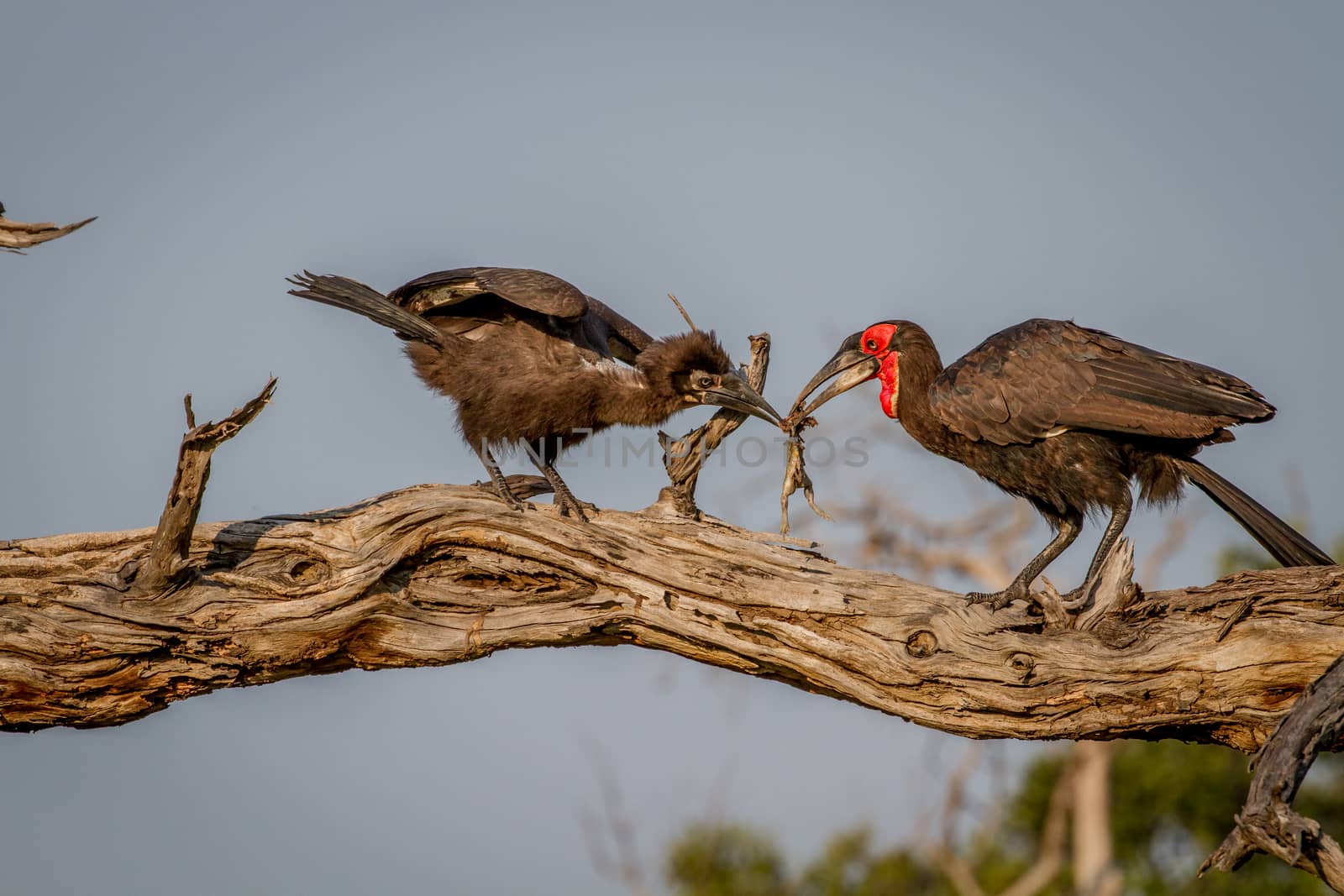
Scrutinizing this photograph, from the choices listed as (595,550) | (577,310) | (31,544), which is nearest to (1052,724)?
(595,550)

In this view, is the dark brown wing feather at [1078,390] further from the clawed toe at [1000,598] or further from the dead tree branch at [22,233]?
the dead tree branch at [22,233]

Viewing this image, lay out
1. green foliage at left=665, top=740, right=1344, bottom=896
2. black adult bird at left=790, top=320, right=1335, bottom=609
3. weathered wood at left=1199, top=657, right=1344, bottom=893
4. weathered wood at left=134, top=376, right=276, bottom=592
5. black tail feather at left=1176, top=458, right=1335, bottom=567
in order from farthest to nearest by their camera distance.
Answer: green foliage at left=665, top=740, right=1344, bottom=896 < black adult bird at left=790, top=320, right=1335, bottom=609 < black tail feather at left=1176, top=458, right=1335, bottom=567 < weathered wood at left=134, top=376, right=276, bottom=592 < weathered wood at left=1199, top=657, right=1344, bottom=893

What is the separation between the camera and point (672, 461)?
16.2 ft

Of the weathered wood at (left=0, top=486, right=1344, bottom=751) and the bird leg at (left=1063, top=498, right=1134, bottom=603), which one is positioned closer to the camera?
the weathered wood at (left=0, top=486, right=1344, bottom=751)

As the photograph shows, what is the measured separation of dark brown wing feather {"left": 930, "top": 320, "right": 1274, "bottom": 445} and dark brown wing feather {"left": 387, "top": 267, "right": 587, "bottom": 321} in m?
1.67

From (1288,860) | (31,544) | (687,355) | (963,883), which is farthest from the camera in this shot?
(963,883)

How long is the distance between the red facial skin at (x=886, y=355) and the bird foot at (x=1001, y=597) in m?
1.22

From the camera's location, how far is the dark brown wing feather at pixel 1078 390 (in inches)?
186

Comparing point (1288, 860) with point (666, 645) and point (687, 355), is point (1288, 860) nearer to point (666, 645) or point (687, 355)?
point (666, 645)

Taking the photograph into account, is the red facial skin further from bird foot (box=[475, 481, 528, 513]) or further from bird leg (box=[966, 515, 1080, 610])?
bird foot (box=[475, 481, 528, 513])

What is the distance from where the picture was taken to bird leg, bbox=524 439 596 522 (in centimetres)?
488

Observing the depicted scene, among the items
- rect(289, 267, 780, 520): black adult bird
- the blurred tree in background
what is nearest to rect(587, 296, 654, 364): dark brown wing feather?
rect(289, 267, 780, 520): black adult bird

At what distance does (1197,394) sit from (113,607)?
416cm

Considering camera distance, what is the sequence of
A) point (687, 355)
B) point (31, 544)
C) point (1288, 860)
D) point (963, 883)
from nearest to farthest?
1. point (1288, 860)
2. point (31, 544)
3. point (687, 355)
4. point (963, 883)
